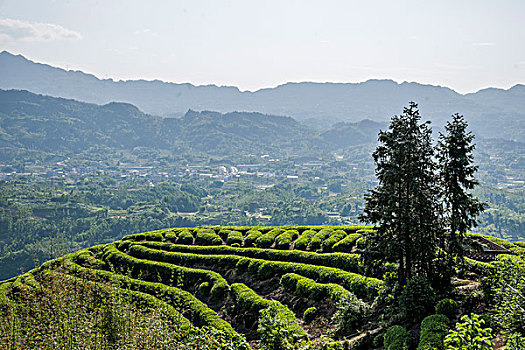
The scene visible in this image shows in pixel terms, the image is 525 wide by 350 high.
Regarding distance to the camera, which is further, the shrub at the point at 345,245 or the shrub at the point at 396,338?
the shrub at the point at 345,245

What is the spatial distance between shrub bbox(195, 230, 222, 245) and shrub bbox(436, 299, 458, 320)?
25.2 metres

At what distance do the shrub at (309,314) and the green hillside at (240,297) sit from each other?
0.21 ft

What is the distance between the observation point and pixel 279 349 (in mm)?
17406

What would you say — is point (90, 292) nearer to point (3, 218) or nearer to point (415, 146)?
point (415, 146)

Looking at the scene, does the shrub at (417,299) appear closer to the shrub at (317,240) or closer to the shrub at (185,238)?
the shrub at (317,240)

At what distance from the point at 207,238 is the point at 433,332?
92.2 feet

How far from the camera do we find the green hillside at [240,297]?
17531 millimetres

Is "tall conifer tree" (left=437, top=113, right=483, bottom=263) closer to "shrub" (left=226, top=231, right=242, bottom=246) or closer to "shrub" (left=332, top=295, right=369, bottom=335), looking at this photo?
"shrub" (left=332, top=295, right=369, bottom=335)

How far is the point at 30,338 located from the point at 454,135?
75.4ft

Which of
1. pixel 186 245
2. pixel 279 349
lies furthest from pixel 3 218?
pixel 279 349

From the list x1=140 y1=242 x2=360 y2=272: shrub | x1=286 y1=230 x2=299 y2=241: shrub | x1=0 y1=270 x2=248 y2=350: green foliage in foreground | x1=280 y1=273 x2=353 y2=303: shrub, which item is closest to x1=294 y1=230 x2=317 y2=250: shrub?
x1=286 y1=230 x2=299 y2=241: shrub

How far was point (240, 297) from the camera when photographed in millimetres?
28109

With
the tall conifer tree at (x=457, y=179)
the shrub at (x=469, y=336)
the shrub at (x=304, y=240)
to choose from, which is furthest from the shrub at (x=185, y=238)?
the shrub at (x=469, y=336)

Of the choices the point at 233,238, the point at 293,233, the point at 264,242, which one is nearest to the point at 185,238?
the point at 233,238
